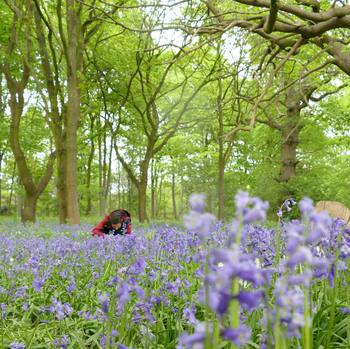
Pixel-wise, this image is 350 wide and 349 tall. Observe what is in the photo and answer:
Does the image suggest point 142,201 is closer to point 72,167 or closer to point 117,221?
point 72,167

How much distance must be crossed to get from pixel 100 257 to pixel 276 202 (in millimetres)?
12599

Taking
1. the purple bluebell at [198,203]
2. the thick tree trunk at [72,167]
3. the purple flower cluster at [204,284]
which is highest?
the thick tree trunk at [72,167]

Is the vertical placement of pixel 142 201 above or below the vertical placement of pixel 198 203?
above

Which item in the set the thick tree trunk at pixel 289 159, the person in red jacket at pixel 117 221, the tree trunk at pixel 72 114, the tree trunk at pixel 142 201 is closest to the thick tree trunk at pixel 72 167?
the tree trunk at pixel 72 114

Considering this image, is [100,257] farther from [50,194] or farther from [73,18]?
[50,194]

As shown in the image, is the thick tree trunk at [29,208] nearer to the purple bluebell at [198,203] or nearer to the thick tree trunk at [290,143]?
the thick tree trunk at [290,143]

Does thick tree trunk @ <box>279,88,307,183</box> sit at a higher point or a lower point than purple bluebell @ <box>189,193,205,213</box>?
higher

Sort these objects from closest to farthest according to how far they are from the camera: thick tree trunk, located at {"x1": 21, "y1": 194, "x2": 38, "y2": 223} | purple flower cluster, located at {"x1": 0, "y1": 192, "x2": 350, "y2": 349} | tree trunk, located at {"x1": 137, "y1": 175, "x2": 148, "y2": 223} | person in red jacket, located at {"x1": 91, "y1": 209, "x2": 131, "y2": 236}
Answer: purple flower cluster, located at {"x1": 0, "y1": 192, "x2": 350, "y2": 349}, person in red jacket, located at {"x1": 91, "y1": 209, "x2": 131, "y2": 236}, thick tree trunk, located at {"x1": 21, "y1": 194, "x2": 38, "y2": 223}, tree trunk, located at {"x1": 137, "y1": 175, "x2": 148, "y2": 223}

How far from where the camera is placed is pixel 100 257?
520 cm

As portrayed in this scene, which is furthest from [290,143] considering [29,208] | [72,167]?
[29,208]

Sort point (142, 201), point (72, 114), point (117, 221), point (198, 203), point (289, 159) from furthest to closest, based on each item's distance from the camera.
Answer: point (142, 201), point (289, 159), point (72, 114), point (117, 221), point (198, 203)

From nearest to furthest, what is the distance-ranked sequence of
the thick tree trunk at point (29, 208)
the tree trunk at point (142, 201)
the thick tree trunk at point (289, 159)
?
the thick tree trunk at point (29, 208), the thick tree trunk at point (289, 159), the tree trunk at point (142, 201)

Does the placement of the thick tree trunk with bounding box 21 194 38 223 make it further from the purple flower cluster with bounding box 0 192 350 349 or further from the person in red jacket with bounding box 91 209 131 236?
the purple flower cluster with bounding box 0 192 350 349

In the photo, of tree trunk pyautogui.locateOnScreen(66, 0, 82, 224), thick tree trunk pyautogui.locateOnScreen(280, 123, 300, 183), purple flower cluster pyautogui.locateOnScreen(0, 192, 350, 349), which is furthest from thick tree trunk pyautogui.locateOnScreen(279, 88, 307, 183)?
purple flower cluster pyautogui.locateOnScreen(0, 192, 350, 349)
